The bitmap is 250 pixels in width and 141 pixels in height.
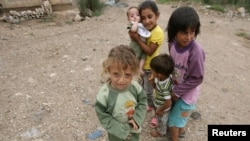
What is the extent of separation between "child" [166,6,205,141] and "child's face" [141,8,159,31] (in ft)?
0.88

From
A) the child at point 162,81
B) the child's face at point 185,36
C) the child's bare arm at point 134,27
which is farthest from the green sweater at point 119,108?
the child's bare arm at point 134,27

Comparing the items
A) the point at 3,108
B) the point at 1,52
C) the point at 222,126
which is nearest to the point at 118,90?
the point at 222,126

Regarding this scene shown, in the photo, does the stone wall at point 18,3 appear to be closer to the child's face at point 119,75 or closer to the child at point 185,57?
the child at point 185,57

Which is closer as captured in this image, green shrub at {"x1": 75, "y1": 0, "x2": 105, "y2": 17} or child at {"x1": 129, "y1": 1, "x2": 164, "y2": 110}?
child at {"x1": 129, "y1": 1, "x2": 164, "y2": 110}

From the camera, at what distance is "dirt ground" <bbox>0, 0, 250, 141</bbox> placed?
2.80 metres

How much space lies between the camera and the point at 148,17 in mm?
2332

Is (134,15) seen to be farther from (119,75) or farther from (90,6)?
(90,6)

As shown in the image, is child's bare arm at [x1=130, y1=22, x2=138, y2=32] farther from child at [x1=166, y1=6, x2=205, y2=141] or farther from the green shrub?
the green shrub

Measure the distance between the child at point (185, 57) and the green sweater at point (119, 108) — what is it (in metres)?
0.44

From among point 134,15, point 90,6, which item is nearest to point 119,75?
point 134,15

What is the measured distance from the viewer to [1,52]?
172 inches

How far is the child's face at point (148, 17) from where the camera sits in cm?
231

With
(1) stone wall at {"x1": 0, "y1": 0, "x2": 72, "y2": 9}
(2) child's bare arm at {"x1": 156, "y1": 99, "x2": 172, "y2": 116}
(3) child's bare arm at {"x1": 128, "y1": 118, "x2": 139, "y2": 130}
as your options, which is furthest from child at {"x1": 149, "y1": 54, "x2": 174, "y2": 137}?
(1) stone wall at {"x1": 0, "y1": 0, "x2": 72, "y2": 9}

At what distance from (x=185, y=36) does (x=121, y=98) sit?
65 cm
